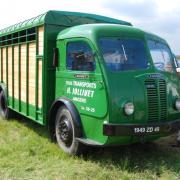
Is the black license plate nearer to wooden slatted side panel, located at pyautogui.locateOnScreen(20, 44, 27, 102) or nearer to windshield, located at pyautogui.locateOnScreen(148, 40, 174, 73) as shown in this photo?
windshield, located at pyautogui.locateOnScreen(148, 40, 174, 73)

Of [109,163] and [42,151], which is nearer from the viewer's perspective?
[109,163]

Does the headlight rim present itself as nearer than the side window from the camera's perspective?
Yes

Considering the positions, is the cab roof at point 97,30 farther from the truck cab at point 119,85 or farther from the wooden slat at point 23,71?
the wooden slat at point 23,71

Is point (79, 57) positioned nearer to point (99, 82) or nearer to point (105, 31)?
point (105, 31)

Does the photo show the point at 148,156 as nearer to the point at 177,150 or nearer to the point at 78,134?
the point at 177,150

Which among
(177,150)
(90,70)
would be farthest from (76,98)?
(177,150)

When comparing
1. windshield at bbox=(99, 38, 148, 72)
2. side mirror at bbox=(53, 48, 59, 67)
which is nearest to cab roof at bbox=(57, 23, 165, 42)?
windshield at bbox=(99, 38, 148, 72)

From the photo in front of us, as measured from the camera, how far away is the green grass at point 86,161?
5.90 m

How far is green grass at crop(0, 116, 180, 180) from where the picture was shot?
590 centimetres

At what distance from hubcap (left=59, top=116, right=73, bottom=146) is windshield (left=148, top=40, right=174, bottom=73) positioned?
71.9 inches

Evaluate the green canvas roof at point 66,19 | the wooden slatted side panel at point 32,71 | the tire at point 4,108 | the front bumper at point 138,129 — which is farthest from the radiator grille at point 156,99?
the tire at point 4,108

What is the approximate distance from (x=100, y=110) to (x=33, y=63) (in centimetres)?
266

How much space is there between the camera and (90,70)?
641 centimetres

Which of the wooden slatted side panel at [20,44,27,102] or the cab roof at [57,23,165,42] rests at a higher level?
the cab roof at [57,23,165,42]
